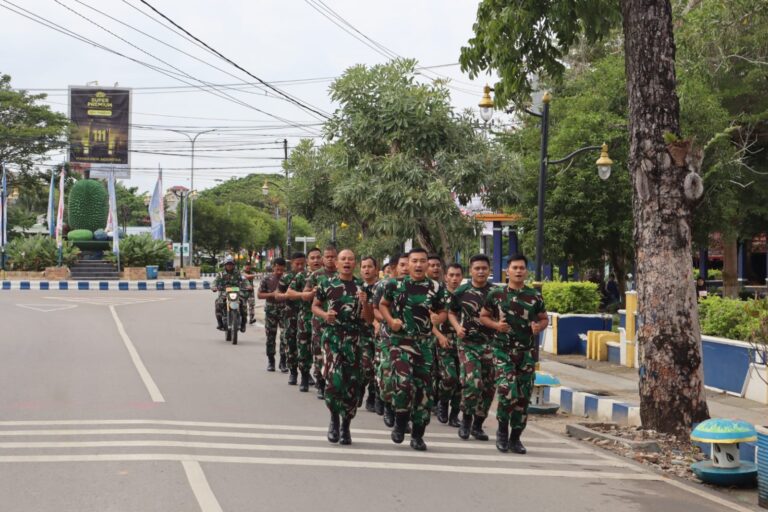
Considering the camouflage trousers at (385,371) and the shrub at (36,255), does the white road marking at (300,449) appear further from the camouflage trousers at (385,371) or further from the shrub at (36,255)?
the shrub at (36,255)

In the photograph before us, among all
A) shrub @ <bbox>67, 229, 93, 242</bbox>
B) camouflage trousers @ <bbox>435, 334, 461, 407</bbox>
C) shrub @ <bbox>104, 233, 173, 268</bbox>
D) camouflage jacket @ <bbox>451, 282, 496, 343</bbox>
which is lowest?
camouflage trousers @ <bbox>435, 334, 461, 407</bbox>

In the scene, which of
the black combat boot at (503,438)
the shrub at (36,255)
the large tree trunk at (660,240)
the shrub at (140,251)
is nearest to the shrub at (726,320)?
the large tree trunk at (660,240)

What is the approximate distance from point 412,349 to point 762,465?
3.08m

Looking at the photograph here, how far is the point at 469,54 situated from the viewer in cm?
1285

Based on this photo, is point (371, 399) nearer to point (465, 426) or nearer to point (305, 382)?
point (305, 382)

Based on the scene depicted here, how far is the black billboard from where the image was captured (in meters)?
62.3

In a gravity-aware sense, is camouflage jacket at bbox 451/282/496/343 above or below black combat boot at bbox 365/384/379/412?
above

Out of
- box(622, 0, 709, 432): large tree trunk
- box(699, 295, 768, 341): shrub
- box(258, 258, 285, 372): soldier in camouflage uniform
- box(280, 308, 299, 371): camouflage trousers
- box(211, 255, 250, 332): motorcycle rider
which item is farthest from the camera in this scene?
box(211, 255, 250, 332): motorcycle rider

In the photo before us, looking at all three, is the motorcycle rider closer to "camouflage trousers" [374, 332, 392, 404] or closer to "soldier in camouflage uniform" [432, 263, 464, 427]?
"soldier in camouflage uniform" [432, 263, 464, 427]

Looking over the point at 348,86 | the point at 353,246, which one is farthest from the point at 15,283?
the point at 348,86

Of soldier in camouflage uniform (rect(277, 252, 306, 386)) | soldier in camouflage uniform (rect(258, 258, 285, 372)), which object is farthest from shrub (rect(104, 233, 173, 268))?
soldier in camouflage uniform (rect(277, 252, 306, 386))

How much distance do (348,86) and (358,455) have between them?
14983mm

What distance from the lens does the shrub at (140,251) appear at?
187 ft

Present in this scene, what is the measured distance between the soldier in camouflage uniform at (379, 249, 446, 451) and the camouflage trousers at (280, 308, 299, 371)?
5.22 meters
